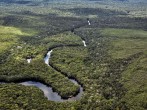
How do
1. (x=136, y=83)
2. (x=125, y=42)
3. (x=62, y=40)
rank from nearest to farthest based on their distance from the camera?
(x=136, y=83)
(x=62, y=40)
(x=125, y=42)

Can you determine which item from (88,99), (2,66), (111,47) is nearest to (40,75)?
(2,66)

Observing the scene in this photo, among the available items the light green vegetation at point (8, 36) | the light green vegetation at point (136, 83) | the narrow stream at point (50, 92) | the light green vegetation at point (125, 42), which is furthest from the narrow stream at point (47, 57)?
the light green vegetation at point (136, 83)

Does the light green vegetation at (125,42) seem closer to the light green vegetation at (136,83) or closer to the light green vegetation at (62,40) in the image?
the light green vegetation at (136,83)

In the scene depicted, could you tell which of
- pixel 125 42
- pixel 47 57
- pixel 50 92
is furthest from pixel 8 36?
pixel 50 92

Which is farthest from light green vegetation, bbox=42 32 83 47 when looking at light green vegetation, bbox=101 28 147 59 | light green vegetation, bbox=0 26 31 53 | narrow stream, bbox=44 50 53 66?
light green vegetation, bbox=101 28 147 59

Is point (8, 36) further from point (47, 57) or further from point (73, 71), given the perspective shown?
point (73, 71)

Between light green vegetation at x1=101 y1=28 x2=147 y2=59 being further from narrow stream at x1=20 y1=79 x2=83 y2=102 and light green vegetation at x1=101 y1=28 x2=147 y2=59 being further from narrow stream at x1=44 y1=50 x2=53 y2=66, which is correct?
narrow stream at x1=20 y1=79 x2=83 y2=102

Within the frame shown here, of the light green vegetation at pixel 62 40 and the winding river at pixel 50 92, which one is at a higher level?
the light green vegetation at pixel 62 40

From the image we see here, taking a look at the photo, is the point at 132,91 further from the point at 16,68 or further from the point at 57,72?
the point at 16,68
